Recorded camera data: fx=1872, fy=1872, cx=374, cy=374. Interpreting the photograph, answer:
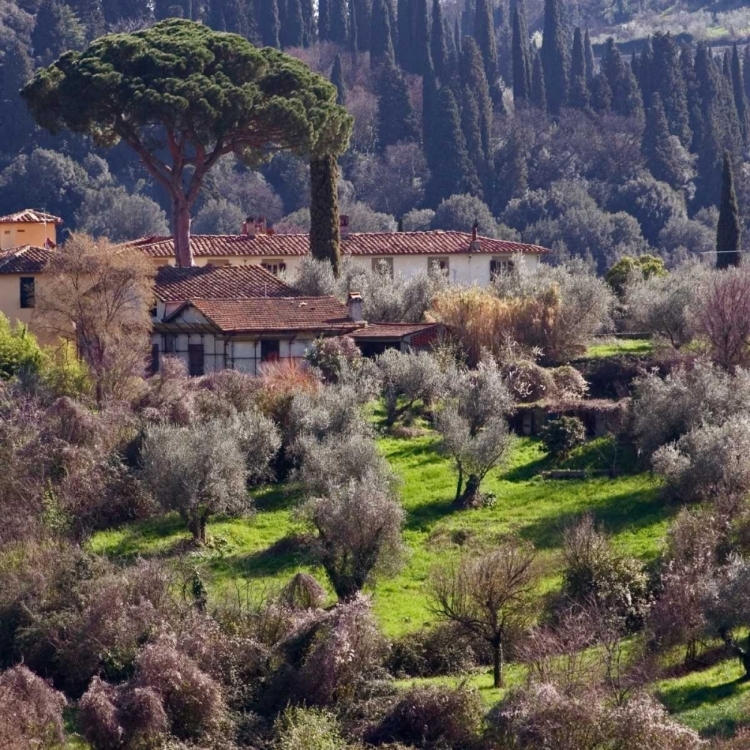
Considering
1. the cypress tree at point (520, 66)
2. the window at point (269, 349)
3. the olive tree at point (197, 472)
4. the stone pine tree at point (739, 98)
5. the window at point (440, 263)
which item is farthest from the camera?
the cypress tree at point (520, 66)

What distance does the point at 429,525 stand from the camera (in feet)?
113

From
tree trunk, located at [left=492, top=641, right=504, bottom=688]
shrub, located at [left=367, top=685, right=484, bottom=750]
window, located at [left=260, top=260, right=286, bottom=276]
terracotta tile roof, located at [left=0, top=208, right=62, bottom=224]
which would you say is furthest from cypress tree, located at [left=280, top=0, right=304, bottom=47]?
shrub, located at [left=367, top=685, right=484, bottom=750]

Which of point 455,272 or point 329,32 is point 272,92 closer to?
point 455,272

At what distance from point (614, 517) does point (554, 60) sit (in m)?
90.3

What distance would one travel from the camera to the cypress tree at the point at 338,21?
130 m

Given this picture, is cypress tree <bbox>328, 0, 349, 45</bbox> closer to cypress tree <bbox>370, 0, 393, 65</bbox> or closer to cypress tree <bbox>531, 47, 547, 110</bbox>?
cypress tree <bbox>370, 0, 393, 65</bbox>

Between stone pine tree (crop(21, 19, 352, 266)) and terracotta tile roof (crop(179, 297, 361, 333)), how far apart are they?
693cm

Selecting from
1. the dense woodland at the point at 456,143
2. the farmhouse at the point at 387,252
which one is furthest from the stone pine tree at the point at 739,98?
the farmhouse at the point at 387,252

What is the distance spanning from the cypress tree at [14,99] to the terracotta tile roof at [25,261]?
180ft

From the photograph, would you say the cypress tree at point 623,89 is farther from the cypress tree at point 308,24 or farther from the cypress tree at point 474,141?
the cypress tree at point 308,24

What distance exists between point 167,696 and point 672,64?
92.8 m

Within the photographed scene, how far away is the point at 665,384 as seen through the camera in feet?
125

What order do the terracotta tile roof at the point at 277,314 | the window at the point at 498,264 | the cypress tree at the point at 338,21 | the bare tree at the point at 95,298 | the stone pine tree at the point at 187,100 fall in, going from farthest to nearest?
the cypress tree at the point at 338,21 → the window at the point at 498,264 → the stone pine tree at the point at 187,100 → the terracotta tile roof at the point at 277,314 → the bare tree at the point at 95,298

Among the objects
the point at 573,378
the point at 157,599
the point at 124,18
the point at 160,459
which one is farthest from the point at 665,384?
the point at 124,18
